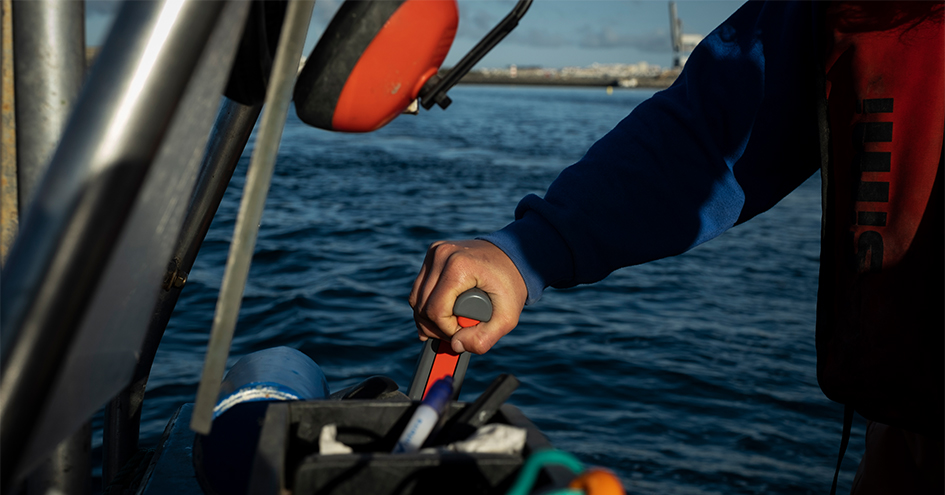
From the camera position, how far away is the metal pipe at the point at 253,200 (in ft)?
1.80

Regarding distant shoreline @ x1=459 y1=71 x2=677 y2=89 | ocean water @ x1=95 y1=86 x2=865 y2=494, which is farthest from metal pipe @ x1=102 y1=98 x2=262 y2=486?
distant shoreline @ x1=459 y1=71 x2=677 y2=89

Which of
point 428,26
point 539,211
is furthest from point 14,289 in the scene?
point 539,211

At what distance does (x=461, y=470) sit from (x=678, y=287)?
22.5 ft

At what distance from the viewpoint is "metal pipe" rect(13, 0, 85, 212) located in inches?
28.5

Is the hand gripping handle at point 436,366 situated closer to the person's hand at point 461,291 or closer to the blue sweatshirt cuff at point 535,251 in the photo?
the person's hand at point 461,291

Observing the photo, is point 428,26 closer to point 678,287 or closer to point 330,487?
point 330,487

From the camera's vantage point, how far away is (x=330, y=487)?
0.57m

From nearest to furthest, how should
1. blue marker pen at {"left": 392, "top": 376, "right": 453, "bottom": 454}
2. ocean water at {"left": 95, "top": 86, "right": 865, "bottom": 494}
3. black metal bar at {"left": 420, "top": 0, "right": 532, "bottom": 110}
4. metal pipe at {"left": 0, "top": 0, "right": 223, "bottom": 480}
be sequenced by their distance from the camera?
metal pipe at {"left": 0, "top": 0, "right": 223, "bottom": 480} < blue marker pen at {"left": 392, "top": 376, "right": 453, "bottom": 454} < black metal bar at {"left": 420, "top": 0, "right": 532, "bottom": 110} < ocean water at {"left": 95, "top": 86, "right": 865, "bottom": 494}

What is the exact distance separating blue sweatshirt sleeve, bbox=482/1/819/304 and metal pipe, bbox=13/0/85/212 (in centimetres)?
74

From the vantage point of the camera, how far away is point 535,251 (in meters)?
1.29

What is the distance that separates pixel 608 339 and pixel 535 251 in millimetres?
4535

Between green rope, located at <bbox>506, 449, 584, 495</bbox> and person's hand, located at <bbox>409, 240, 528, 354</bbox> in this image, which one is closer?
green rope, located at <bbox>506, 449, 584, 495</bbox>

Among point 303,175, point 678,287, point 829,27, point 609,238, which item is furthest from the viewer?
point 303,175

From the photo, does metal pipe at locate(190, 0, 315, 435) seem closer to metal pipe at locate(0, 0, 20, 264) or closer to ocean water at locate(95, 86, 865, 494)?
metal pipe at locate(0, 0, 20, 264)
